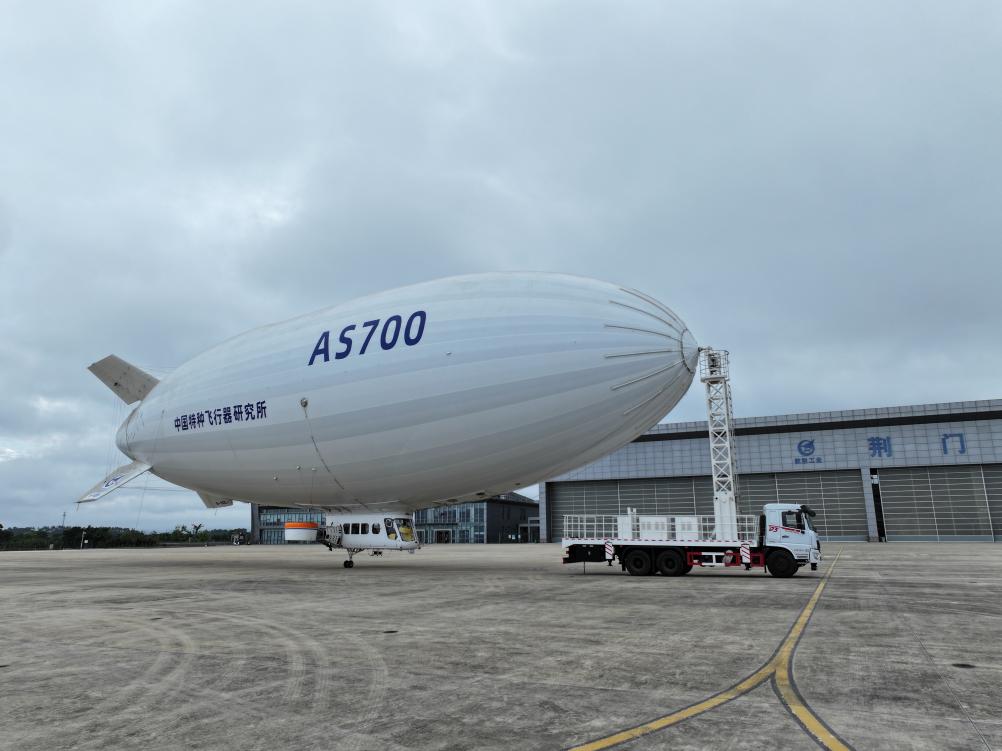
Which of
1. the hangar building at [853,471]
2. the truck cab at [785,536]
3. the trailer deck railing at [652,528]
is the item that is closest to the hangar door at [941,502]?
the hangar building at [853,471]

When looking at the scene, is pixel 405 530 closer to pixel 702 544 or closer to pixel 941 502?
pixel 702 544

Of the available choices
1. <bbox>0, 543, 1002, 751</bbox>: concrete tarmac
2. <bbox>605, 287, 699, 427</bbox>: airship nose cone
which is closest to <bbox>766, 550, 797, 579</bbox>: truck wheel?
<bbox>0, 543, 1002, 751</bbox>: concrete tarmac

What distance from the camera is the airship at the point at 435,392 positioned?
1720 centimetres

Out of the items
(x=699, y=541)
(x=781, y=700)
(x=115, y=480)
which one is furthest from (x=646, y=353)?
(x=115, y=480)

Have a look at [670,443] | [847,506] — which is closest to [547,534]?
[670,443]

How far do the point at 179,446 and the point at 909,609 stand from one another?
25.5 meters

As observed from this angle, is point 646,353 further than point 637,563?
No

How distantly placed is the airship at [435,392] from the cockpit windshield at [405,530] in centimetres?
6

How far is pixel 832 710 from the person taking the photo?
229 inches

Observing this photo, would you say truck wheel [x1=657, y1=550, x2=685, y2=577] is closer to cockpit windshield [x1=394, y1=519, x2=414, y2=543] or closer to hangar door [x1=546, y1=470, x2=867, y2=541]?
cockpit windshield [x1=394, y1=519, x2=414, y2=543]

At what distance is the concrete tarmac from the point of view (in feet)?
17.3

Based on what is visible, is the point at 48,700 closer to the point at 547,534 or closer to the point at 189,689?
the point at 189,689

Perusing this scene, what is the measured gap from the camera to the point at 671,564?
2281cm

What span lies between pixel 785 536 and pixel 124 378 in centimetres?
3201
